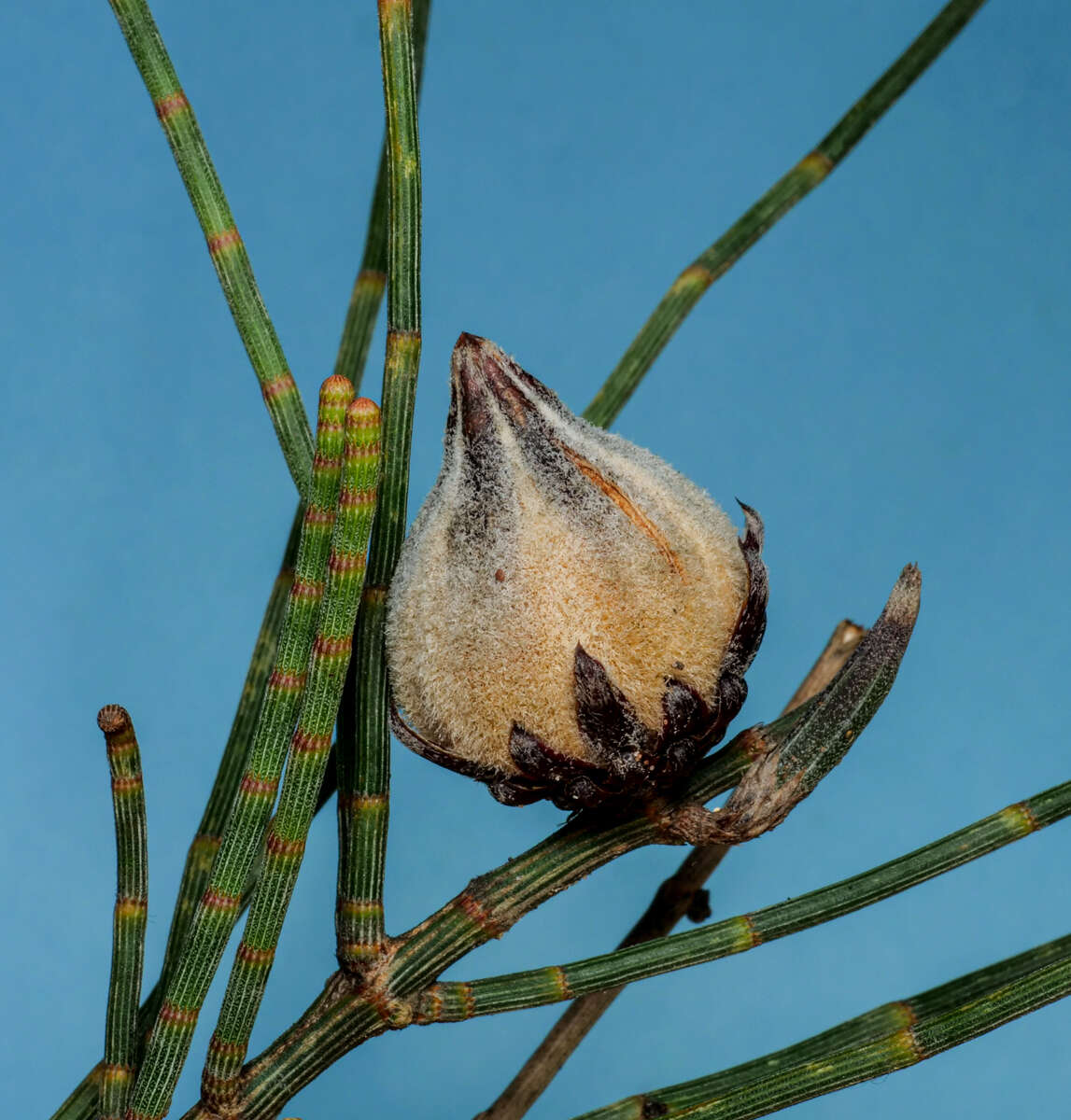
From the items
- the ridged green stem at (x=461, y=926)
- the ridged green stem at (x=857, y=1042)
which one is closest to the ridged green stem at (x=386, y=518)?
the ridged green stem at (x=461, y=926)

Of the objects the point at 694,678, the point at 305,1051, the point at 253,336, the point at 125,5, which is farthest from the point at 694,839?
the point at 125,5

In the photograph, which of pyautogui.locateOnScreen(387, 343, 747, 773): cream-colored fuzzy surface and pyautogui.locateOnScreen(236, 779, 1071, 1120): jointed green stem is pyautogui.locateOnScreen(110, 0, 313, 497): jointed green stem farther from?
pyautogui.locateOnScreen(236, 779, 1071, 1120): jointed green stem

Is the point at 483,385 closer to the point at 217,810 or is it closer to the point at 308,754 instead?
the point at 308,754

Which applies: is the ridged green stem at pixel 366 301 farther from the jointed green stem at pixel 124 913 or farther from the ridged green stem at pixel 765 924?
the ridged green stem at pixel 765 924

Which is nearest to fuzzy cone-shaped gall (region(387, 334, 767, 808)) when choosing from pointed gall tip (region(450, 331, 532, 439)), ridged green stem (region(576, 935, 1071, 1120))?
pointed gall tip (region(450, 331, 532, 439))

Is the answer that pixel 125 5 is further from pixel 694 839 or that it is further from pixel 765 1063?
pixel 765 1063
